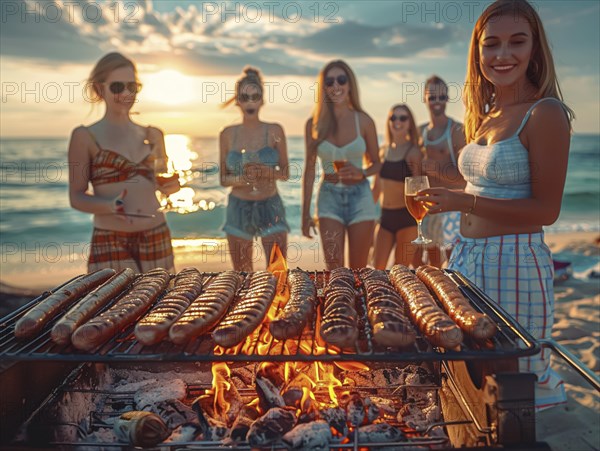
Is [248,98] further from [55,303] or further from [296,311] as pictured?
[296,311]

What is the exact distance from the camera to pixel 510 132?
3457mm

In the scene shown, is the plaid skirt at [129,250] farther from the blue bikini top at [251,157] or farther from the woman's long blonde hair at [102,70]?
the blue bikini top at [251,157]

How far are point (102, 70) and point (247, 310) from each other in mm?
3259

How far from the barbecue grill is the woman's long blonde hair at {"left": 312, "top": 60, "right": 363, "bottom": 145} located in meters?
4.02

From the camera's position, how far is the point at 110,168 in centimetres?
502

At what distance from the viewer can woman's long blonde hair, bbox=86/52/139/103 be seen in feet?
16.5

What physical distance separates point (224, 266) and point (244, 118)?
6213mm

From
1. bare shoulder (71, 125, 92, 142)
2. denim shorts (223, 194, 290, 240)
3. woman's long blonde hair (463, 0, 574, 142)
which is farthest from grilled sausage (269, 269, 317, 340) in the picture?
denim shorts (223, 194, 290, 240)

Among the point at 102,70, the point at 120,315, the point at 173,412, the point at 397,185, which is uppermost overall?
the point at 102,70

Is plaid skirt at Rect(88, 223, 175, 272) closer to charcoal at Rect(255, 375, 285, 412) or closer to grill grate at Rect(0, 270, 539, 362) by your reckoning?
grill grate at Rect(0, 270, 539, 362)

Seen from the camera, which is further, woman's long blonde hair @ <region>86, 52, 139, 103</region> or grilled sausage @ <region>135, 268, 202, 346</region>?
woman's long blonde hair @ <region>86, 52, 139, 103</region>

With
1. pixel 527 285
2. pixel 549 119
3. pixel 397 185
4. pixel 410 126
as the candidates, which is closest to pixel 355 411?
pixel 527 285

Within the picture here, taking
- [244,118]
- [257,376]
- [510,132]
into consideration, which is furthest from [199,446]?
[244,118]

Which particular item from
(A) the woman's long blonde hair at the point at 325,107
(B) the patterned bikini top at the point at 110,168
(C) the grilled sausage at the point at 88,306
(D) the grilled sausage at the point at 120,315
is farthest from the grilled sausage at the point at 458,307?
(A) the woman's long blonde hair at the point at 325,107
